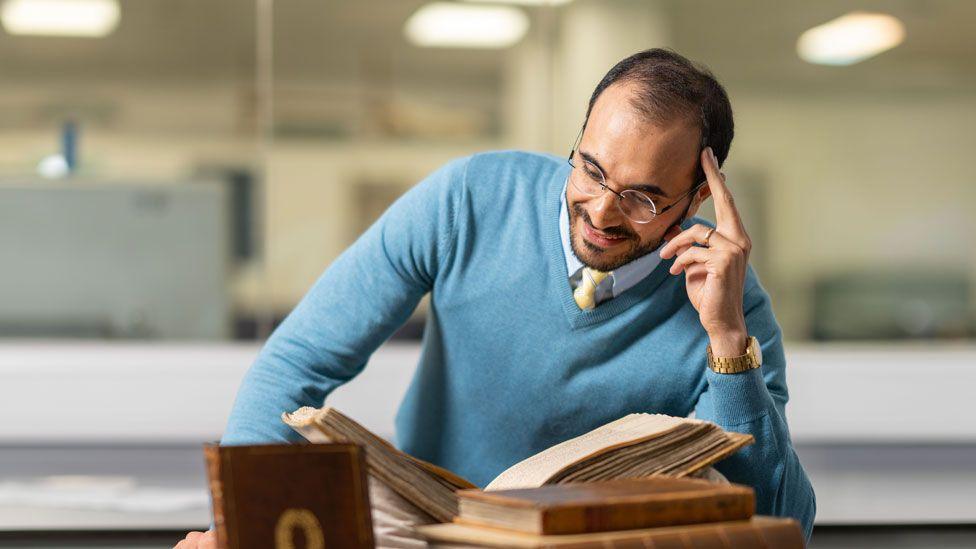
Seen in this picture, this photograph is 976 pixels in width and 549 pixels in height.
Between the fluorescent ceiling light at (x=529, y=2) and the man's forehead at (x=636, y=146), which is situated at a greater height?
the fluorescent ceiling light at (x=529, y=2)

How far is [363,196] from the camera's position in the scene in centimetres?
474

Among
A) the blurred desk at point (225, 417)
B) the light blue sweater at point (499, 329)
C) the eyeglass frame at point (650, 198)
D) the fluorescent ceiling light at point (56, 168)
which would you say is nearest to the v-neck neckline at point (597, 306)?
the light blue sweater at point (499, 329)

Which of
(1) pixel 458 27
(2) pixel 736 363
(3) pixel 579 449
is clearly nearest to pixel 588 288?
(2) pixel 736 363

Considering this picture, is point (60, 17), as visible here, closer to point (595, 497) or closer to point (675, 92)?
point (675, 92)

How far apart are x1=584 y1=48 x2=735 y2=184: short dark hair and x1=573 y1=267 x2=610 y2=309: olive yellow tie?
0.55ft

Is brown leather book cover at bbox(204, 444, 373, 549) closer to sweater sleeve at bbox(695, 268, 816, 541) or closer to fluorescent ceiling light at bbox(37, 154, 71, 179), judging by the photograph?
sweater sleeve at bbox(695, 268, 816, 541)

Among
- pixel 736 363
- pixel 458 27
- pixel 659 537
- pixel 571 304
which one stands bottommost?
pixel 659 537

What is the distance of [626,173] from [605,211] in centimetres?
5

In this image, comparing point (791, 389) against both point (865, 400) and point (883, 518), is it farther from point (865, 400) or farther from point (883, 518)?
point (883, 518)

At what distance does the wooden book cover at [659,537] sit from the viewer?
2.35 ft

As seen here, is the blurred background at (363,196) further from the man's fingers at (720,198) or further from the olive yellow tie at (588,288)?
the man's fingers at (720,198)

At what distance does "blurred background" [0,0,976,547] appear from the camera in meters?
2.45

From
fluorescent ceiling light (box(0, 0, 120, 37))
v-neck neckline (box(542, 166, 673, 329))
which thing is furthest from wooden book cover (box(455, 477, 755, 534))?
fluorescent ceiling light (box(0, 0, 120, 37))

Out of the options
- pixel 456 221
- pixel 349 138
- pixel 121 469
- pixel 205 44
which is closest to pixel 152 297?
pixel 121 469
